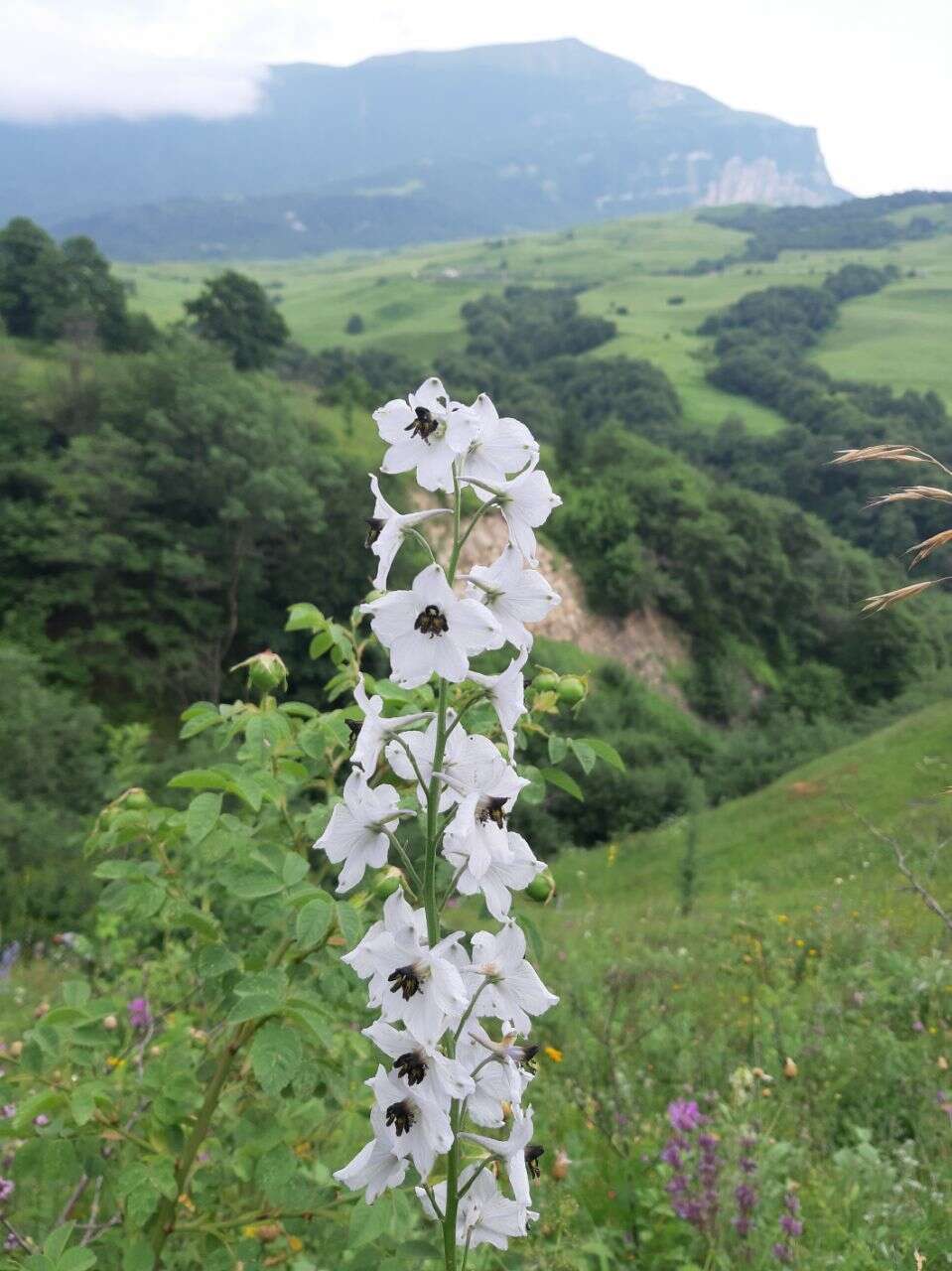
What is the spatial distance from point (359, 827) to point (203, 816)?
37.1 inches

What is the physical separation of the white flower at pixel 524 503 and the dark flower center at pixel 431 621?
13.3 inches

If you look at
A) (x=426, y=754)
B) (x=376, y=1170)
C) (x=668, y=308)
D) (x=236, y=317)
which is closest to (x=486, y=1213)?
(x=376, y=1170)

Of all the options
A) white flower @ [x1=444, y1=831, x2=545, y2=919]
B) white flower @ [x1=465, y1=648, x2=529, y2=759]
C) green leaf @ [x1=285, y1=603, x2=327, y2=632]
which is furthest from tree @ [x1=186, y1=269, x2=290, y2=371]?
white flower @ [x1=444, y1=831, x2=545, y2=919]

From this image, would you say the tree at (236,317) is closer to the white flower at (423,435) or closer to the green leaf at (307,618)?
the green leaf at (307,618)

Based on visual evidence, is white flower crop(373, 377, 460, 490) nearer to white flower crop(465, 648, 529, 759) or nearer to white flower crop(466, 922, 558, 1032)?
white flower crop(465, 648, 529, 759)

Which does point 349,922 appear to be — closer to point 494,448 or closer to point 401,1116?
point 401,1116

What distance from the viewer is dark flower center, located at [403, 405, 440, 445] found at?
216 cm

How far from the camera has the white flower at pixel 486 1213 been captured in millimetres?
2295

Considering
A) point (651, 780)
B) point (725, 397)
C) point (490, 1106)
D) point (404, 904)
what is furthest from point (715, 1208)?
point (725, 397)

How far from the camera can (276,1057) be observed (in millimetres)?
2543

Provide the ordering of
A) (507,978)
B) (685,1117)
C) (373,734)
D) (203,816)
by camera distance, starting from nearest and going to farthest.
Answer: (373,734)
(507,978)
(203,816)
(685,1117)

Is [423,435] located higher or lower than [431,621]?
higher

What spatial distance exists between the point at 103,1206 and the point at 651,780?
35.5 meters

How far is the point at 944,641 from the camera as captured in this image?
65.9 meters
